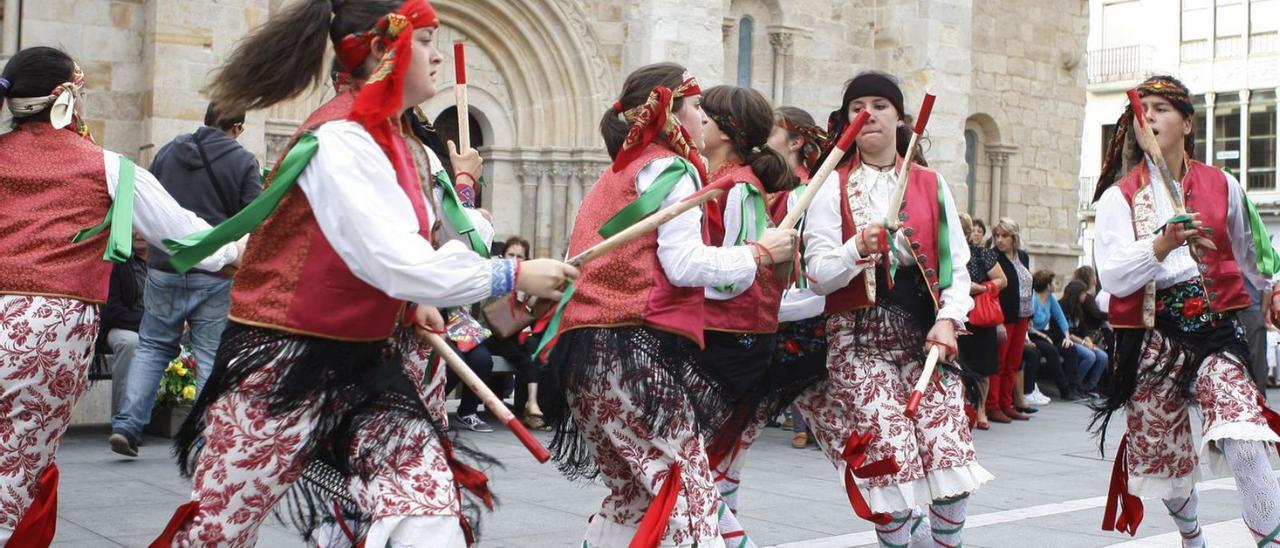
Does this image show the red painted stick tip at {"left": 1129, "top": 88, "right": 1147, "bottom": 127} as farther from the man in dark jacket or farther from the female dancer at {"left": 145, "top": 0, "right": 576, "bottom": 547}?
the man in dark jacket

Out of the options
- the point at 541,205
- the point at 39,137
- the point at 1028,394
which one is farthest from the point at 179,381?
the point at 1028,394

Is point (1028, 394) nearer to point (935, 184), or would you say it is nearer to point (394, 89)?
point (935, 184)

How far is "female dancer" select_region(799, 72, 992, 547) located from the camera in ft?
15.8

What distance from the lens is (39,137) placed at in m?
4.67

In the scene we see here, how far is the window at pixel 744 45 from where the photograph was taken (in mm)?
17297

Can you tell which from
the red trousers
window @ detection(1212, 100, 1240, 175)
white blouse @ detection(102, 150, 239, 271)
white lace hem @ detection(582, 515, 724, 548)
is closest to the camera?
white lace hem @ detection(582, 515, 724, 548)

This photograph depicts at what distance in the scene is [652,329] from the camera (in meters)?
4.26

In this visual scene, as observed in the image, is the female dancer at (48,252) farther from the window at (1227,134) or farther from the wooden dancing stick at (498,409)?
the window at (1227,134)

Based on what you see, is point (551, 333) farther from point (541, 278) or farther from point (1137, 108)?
point (1137, 108)

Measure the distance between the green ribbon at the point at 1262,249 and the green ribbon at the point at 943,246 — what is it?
123 centimetres

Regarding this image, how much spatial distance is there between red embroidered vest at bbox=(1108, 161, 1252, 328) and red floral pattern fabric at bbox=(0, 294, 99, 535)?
3.67 metres

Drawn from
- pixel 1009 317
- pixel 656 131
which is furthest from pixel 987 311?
pixel 656 131

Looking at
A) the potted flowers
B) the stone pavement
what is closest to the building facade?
the stone pavement

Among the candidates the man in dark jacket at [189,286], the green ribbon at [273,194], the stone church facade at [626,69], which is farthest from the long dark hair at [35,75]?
the stone church facade at [626,69]
